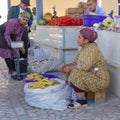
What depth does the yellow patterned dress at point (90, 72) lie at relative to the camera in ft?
16.0

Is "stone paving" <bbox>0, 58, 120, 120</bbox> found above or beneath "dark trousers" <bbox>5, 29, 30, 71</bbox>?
beneath

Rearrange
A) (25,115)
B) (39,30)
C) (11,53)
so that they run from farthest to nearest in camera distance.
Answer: (39,30)
(11,53)
(25,115)

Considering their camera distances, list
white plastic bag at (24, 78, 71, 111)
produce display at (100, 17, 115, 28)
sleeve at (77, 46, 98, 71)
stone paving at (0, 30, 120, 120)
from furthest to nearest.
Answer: produce display at (100, 17, 115, 28)
white plastic bag at (24, 78, 71, 111)
sleeve at (77, 46, 98, 71)
stone paving at (0, 30, 120, 120)

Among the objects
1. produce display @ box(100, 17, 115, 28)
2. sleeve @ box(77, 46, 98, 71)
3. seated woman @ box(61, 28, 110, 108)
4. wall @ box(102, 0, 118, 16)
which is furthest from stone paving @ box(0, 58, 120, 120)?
wall @ box(102, 0, 118, 16)

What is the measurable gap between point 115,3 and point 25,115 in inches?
451

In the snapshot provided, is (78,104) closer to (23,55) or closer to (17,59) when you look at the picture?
(17,59)

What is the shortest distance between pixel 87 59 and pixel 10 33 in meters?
2.30

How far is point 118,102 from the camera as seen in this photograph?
17.4 ft

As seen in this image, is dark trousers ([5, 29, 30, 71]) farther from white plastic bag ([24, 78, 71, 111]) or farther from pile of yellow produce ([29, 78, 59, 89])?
white plastic bag ([24, 78, 71, 111])

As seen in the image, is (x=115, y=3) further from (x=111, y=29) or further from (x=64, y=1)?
(x=111, y=29)

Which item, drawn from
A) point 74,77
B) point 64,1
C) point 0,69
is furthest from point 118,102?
point 64,1

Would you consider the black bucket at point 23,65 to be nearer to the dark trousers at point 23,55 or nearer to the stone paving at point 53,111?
the dark trousers at point 23,55

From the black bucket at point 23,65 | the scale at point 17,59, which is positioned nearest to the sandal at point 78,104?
the scale at point 17,59

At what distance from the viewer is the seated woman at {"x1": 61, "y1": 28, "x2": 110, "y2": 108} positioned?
4.88 m
